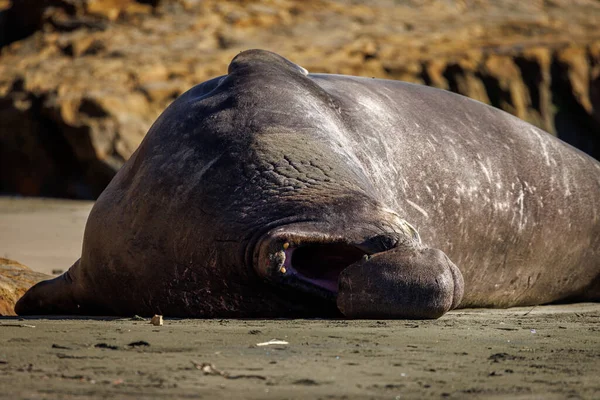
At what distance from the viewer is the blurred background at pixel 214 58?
47.1 feet

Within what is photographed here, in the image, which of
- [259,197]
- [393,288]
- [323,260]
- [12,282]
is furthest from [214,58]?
[393,288]

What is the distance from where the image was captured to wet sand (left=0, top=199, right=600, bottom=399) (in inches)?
94.4

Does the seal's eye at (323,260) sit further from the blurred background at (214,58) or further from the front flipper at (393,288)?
the blurred background at (214,58)

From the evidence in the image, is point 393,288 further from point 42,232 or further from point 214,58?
point 214,58

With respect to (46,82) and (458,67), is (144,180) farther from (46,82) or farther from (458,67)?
(458,67)

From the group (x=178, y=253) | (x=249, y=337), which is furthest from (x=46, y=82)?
(x=249, y=337)

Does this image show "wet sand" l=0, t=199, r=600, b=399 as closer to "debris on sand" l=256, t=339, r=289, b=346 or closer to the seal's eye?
"debris on sand" l=256, t=339, r=289, b=346

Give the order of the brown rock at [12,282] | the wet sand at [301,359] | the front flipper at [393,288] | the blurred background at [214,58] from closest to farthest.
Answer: the wet sand at [301,359], the front flipper at [393,288], the brown rock at [12,282], the blurred background at [214,58]

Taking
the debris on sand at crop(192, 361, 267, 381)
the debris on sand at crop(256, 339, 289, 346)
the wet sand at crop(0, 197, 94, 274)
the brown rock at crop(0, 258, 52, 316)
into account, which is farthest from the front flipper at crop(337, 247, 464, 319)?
the wet sand at crop(0, 197, 94, 274)

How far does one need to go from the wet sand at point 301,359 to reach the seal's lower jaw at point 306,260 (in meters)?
0.19

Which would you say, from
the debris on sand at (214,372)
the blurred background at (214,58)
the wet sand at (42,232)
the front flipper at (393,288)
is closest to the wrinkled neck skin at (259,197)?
the front flipper at (393,288)

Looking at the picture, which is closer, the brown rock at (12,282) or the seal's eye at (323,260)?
the seal's eye at (323,260)

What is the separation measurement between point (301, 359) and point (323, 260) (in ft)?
4.26

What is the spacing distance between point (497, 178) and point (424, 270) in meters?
1.81
